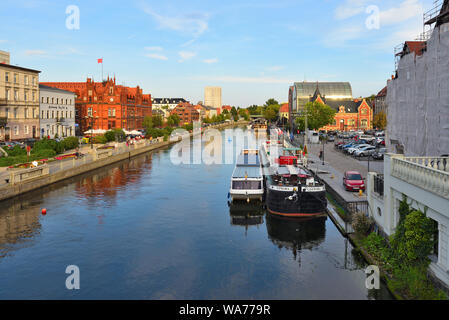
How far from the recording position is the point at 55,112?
83938mm

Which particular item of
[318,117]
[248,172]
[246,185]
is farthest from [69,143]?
[318,117]

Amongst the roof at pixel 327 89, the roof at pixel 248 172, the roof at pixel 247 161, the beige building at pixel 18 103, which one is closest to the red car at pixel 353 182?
the roof at pixel 248 172

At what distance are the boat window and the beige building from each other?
46144 millimetres

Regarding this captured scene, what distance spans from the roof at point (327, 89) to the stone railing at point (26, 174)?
15417 cm

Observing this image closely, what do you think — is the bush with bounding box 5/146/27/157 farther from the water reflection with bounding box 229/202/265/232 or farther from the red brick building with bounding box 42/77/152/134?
the red brick building with bounding box 42/77/152/134

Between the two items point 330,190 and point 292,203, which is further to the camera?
point 330,190

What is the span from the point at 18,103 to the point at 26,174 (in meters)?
37.2

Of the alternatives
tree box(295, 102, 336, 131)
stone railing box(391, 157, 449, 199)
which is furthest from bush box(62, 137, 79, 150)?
tree box(295, 102, 336, 131)

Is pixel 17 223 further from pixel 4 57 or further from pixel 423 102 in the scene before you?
pixel 4 57

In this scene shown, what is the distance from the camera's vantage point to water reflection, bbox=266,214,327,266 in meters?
24.7

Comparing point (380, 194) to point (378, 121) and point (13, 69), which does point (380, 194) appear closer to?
point (13, 69)

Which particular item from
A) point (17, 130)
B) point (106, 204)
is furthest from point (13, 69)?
point (106, 204)
